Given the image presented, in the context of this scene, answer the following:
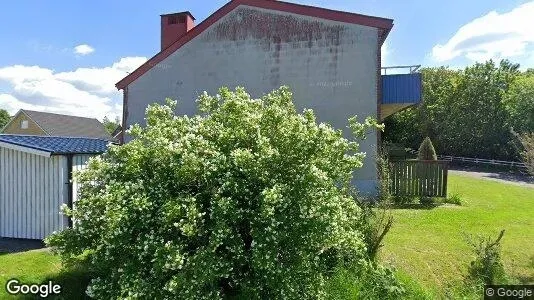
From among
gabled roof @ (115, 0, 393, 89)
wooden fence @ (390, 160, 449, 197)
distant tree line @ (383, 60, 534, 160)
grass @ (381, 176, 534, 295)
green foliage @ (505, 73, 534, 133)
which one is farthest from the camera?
distant tree line @ (383, 60, 534, 160)

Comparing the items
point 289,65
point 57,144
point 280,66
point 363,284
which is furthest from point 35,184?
point 289,65

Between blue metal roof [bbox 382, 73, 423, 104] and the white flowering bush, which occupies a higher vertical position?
blue metal roof [bbox 382, 73, 423, 104]

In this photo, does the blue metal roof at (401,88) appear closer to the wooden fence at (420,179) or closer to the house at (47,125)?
the wooden fence at (420,179)

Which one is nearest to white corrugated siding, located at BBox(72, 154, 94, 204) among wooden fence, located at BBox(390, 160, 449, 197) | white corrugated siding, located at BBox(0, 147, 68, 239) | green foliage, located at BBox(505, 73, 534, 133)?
white corrugated siding, located at BBox(0, 147, 68, 239)

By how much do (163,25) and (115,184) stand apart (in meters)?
14.4

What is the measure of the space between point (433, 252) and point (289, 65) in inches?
364

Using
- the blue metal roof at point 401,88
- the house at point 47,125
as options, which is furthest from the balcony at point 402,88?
the house at point 47,125

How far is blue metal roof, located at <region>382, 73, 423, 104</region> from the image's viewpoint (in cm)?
1382

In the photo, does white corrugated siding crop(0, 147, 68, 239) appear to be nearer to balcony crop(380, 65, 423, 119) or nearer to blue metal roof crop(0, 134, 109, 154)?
blue metal roof crop(0, 134, 109, 154)

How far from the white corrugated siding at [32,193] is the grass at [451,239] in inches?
340

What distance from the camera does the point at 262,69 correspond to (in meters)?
15.7

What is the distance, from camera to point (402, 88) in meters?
14.1

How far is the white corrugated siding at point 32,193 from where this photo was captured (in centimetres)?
1034

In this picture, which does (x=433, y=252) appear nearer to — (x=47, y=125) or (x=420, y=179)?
(x=420, y=179)
